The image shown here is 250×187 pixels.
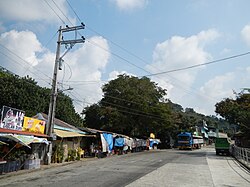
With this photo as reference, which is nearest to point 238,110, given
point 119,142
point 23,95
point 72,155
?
point 119,142

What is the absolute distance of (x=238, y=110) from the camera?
31.9 m

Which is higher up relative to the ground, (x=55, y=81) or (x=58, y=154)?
(x=55, y=81)

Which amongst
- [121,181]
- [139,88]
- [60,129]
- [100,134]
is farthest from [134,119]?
[121,181]

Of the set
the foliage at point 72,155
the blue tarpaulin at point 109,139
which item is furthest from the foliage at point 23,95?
the foliage at point 72,155

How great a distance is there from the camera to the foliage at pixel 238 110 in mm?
28400

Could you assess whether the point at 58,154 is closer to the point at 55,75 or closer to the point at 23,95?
the point at 55,75

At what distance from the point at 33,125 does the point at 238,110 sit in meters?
25.1

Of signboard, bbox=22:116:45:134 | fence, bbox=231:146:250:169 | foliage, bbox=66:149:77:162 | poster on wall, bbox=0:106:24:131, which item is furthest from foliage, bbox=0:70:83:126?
fence, bbox=231:146:250:169

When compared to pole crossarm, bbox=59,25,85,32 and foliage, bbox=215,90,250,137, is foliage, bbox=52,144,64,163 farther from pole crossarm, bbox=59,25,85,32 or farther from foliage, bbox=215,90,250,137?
foliage, bbox=215,90,250,137

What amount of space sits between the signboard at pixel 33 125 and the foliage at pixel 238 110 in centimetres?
2158

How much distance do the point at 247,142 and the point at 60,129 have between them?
24.6 m

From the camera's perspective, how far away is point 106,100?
4788 cm

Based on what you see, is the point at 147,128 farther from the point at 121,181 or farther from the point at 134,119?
the point at 121,181

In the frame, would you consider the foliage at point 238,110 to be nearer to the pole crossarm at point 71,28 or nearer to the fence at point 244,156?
the fence at point 244,156
